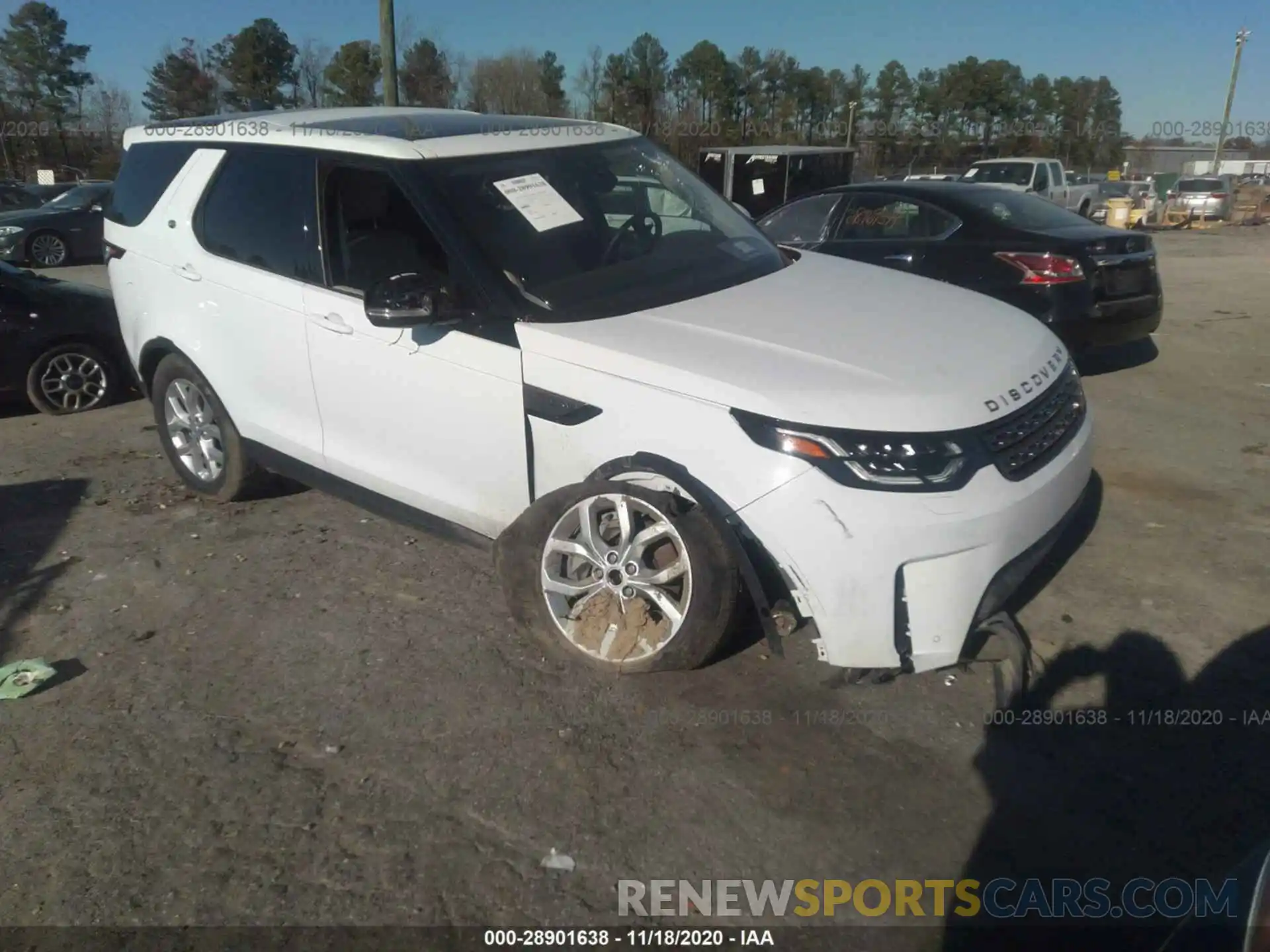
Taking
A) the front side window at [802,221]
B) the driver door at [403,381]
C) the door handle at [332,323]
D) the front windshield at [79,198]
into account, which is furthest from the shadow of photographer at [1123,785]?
the front windshield at [79,198]

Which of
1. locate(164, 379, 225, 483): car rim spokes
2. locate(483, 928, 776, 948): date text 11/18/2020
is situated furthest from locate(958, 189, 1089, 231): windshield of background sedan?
locate(483, 928, 776, 948): date text 11/18/2020

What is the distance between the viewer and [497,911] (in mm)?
→ 2578

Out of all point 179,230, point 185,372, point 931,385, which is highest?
point 179,230

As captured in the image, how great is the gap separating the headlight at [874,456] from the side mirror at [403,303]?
130 centimetres

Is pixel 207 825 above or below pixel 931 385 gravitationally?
below

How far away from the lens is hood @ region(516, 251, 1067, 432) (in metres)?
3.07

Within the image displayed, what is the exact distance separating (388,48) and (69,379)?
8727mm

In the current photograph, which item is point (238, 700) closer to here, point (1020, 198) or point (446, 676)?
point (446, 676)

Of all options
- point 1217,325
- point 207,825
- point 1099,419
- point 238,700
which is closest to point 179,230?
point 238,700

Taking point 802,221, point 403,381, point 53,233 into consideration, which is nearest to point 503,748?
point 403,381

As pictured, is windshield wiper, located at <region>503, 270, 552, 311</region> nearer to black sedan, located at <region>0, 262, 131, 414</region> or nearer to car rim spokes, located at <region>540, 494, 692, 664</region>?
car rim spokes, located at <region>540, 494, 692, 664</region>

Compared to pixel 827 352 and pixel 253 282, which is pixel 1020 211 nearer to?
pixel 827 352

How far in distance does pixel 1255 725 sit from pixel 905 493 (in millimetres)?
1424

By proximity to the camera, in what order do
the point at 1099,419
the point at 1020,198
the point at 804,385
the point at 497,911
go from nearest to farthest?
the point at 497,911 < the point at 804,385 < the point at 1099,419 < the point at 1020,198
